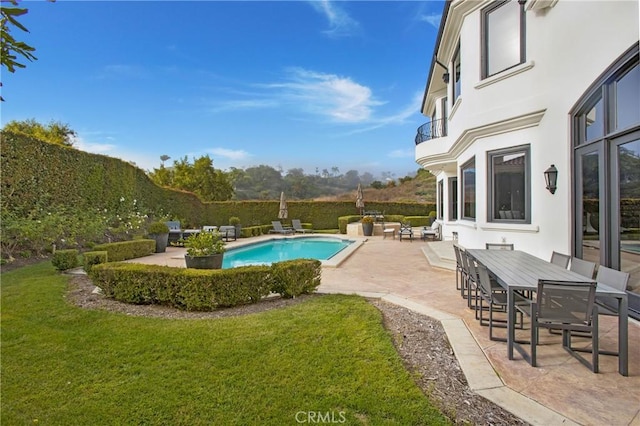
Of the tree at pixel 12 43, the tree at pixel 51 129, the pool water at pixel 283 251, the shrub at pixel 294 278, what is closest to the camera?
the tree at pixel 12 43

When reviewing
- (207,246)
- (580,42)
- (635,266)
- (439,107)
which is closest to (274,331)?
(207,246)

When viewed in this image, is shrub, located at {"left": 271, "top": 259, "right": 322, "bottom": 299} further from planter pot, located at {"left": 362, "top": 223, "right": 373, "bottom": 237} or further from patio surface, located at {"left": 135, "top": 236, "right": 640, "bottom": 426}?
planter pot, located at {"left": 362, "top": 223, "right": 373, "bottom": 237}

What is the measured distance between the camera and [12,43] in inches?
60.1

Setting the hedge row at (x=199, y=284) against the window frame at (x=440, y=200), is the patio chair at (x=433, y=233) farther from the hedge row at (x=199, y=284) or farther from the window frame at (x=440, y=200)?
the hedge row at (x=199, y=284)

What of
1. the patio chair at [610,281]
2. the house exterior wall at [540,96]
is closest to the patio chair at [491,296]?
the patio chair at [610,281]

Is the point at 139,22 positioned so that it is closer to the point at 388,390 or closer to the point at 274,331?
the point at 274,331

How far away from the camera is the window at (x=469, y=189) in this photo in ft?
32.0

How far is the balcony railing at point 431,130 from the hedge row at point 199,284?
442 inches

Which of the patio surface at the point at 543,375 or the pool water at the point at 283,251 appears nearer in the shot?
the patio surface at the point at 543,375

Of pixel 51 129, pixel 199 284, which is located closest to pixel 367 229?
pixel 199 284

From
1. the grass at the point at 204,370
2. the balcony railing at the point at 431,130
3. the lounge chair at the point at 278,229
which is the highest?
the balcony railing at the point at 431,130

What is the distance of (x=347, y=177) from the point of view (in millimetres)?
65750

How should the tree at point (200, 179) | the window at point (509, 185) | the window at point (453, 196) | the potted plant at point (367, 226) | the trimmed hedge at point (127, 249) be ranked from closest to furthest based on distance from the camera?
the window at point (509, 185) < the trimmed hedge at point (127, 249) < the window at point (453, 196) < the potted plant at point (367, 226) < the tree at point (200, 179)

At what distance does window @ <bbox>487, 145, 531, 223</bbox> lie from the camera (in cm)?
768
